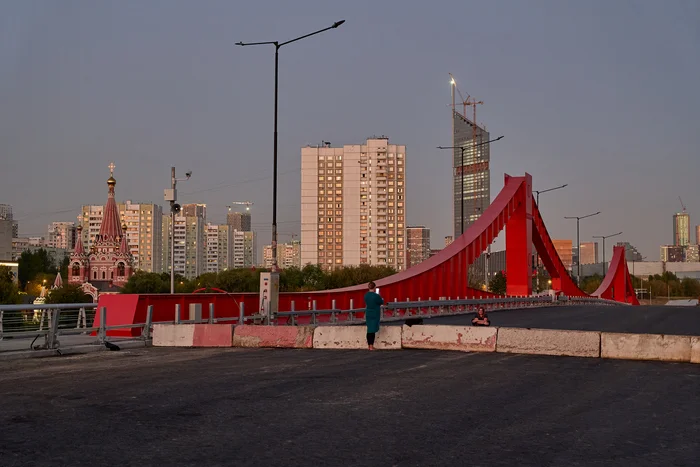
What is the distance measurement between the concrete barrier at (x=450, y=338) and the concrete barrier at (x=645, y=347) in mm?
2571

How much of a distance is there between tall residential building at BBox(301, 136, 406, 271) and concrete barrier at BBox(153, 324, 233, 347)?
164 metres

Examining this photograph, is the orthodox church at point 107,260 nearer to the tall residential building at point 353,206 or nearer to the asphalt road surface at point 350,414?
the tall residential building at point 353,206

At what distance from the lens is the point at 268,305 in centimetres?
2522

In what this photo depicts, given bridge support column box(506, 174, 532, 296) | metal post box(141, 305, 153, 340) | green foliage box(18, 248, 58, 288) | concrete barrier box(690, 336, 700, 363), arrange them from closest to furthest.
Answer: concrete barrier box(690, 336, 700, 363)
metal post box(141, 305, 153, 340)
bridge support column box(506, 174, 532, 296)
green foliage box(18, 248, 58, 288)

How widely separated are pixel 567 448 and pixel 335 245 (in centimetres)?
18145

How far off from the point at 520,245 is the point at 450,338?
42336 millimetres

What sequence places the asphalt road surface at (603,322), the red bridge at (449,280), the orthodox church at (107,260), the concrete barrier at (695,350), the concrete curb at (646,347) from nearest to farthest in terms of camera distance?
the concrete barrier at (695,350)
the concrete curb at (646,347)
the red bridge at (449,280)
the asphalt road surface at (603,322)
the orthodox church at (107,260)

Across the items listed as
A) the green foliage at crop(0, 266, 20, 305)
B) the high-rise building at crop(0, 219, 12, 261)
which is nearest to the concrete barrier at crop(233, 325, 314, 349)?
the green foliage at crop(0, 266, 20, 305)

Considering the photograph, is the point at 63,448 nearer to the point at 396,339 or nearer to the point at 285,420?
the point at 285,420

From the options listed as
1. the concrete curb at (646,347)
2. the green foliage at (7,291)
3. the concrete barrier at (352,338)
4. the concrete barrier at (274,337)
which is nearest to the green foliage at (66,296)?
the green foliage at (7,291)

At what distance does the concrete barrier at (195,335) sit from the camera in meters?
20.1

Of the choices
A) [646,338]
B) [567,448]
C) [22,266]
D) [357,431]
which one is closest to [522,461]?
[567,448]

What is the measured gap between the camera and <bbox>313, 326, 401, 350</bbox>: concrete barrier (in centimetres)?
1891

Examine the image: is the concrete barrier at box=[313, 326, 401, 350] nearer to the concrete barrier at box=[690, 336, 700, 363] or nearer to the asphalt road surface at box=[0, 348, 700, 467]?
the asphalt road surface at box=[0, 348, 700, 467]
